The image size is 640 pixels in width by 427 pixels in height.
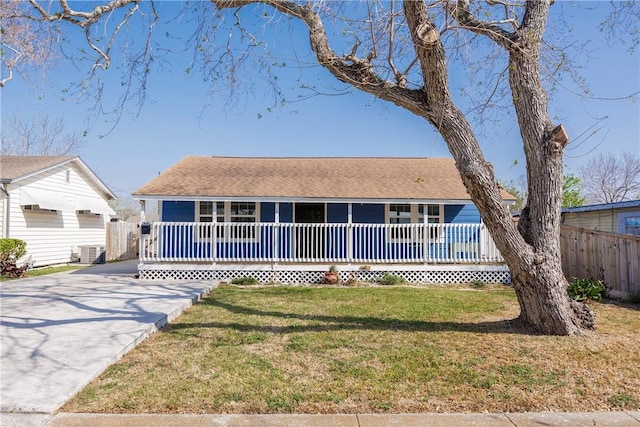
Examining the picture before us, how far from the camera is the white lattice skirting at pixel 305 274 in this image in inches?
466

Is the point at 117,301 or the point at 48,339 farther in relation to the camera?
the point at 117,301

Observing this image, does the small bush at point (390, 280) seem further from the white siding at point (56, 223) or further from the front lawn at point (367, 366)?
the white siding at point (56, 223)

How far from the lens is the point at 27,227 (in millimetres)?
14141

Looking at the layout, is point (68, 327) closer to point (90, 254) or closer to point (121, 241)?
point (90, 254)

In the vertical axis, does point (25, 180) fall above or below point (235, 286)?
above

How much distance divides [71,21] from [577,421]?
760cm

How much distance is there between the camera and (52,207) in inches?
576

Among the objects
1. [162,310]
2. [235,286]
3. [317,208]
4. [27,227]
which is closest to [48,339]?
[162,310]

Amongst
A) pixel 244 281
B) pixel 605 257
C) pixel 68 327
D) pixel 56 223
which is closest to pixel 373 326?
pixel 68 327

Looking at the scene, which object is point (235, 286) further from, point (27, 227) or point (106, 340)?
point (27, 227)

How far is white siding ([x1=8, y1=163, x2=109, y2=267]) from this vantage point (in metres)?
13.8

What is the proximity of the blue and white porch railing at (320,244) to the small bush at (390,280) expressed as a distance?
19.3 inches

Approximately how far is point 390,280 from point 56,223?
13.1 metres

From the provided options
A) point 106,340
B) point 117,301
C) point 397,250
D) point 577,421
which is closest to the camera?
point 577,421
